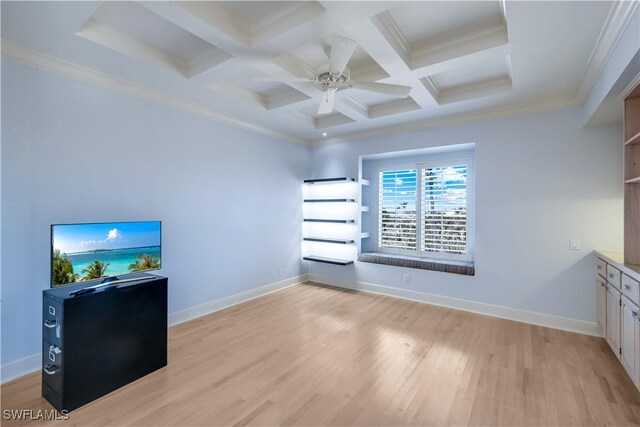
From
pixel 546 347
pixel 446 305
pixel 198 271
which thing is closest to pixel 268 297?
pixel 198 271

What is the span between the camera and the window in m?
4.37

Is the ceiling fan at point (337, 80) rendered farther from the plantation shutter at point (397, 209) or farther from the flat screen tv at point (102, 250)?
the plantation shutter at point (397, 209)

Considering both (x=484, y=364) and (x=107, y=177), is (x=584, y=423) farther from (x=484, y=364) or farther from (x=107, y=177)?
(x=107, y=177)

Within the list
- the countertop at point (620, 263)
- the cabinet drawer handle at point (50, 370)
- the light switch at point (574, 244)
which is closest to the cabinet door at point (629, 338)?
the countertop at point (620, 263)

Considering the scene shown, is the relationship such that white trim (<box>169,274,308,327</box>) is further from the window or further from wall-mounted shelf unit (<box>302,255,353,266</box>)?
the window

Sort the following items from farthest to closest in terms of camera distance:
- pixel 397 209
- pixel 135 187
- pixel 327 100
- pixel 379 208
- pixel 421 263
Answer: pixel 379 208 → pixel 397 209 → pixel 421 263 → pixel 135 187 → pixel 327 100

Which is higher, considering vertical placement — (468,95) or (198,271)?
(468,95)

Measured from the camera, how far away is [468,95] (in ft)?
11.3

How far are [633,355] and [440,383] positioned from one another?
4.76ft

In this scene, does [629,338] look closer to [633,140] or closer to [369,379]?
[633,140]

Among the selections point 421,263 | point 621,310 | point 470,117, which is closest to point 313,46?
point 470,117

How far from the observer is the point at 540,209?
11.6 feet

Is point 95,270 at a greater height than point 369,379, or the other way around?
point 95,270

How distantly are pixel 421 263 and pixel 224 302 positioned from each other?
295cm
